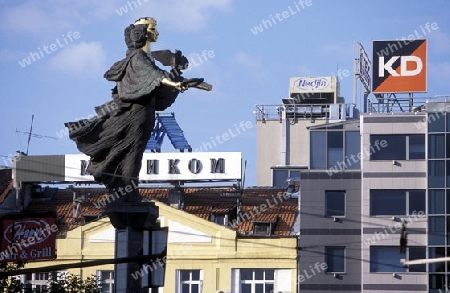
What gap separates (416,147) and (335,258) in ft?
25.0

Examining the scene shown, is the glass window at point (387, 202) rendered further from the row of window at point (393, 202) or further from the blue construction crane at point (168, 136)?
the blue construction crane at point (168, 136)

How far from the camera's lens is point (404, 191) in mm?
80562

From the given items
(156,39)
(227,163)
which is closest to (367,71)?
(227,163)

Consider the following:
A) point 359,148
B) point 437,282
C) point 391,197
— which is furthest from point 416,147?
point 437,282

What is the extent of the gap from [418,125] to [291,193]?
12.1m

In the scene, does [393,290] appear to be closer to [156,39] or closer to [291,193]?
[291,193]

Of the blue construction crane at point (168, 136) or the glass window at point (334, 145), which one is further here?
the blue construction crane at point (168, 136)

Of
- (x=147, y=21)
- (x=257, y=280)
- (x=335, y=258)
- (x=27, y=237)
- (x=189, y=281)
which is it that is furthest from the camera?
(x=189, y=281)

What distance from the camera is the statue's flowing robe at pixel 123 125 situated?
31500 mm

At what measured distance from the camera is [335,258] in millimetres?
80938

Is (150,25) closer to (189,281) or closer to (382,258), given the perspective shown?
(382,258)

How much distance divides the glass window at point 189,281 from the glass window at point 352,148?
34.4ft

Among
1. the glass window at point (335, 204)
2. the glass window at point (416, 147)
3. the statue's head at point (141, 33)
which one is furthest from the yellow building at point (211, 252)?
the statue's head at point (141, 33)

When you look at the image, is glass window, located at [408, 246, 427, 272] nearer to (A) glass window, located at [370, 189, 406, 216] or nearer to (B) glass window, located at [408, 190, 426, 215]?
(B) glass window, located at [408, 190, 426, 215]
